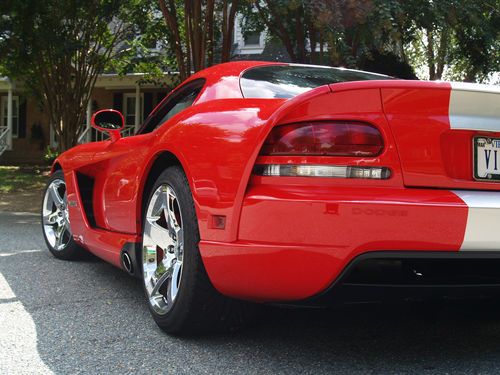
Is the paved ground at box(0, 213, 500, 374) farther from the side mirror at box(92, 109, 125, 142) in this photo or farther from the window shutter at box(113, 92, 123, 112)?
the window shutter at box(113, 92, 123, 112)

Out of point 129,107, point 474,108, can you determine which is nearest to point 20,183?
point 129,107

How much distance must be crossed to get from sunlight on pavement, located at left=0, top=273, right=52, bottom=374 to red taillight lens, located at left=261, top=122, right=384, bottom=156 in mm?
1371

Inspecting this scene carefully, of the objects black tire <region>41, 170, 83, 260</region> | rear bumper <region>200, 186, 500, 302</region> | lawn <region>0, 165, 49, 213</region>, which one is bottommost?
lawn <region>0, 165, 49, 213</region>

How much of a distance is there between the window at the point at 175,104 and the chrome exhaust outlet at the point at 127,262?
83cm

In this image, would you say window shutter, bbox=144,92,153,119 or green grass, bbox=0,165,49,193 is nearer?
green grass, bbox=0,165,49,193

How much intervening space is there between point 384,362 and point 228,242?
855 mm

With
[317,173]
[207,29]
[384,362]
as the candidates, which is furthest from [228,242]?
[207,29]

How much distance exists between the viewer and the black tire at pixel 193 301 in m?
2.60

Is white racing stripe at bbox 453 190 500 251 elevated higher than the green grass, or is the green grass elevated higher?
white racing stripe at bbox 453 190 500 251

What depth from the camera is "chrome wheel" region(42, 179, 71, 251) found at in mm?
4867

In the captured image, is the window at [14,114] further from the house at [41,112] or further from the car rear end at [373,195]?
the car rear end at [373,195]

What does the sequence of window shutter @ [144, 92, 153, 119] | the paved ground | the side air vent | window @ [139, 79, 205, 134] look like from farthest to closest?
window shutter @ [144, 92, 153, 119] < the side air vent < window @ [139, 79, 205, 134] < the paved ground

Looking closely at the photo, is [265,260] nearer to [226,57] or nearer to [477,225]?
[477,225]

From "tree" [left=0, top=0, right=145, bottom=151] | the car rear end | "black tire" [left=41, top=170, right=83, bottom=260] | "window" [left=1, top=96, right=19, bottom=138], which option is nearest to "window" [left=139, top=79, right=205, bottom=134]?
the car rear end
